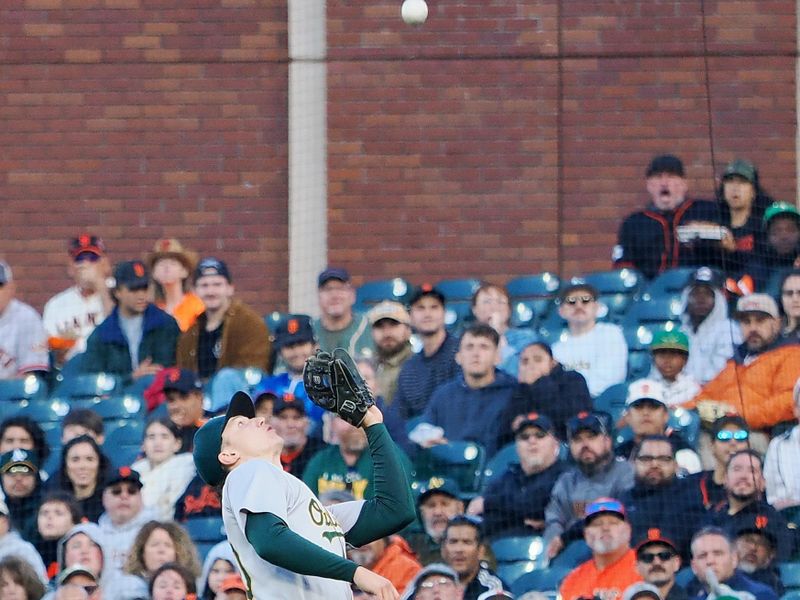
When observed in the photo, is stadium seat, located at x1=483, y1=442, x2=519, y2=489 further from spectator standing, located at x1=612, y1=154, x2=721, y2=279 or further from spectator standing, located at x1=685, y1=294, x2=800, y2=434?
spectator standing, located at x1=612, y1=154, x2=721, y2=279

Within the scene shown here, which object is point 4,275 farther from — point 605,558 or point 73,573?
point 605,558

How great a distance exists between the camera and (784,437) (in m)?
8.27

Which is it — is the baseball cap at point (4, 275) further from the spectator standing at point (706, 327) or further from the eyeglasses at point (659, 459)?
the eyeglasses at point (659, 459)

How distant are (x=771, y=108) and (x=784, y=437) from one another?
4.05m

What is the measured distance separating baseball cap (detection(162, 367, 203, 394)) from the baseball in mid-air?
349 cm

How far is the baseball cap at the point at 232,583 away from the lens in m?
7.57

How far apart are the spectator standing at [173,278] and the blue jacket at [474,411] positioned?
66.9 inches

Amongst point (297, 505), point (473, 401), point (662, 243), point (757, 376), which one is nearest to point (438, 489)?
point (473, 401)

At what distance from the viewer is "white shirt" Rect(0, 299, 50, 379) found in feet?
32.8

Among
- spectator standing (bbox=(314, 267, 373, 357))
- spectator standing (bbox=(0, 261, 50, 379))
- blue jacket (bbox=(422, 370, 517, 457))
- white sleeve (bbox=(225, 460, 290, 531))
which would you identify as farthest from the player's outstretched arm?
spectator standing (bbox=(0, 261, 50, 379))

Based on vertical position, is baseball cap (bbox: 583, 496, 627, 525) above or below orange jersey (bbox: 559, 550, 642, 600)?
above

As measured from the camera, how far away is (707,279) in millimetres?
9445

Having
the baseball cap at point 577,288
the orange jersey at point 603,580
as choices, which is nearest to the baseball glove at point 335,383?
the orange jersey at point 603,580

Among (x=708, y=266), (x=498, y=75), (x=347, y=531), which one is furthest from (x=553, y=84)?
(x=347, y=531)
